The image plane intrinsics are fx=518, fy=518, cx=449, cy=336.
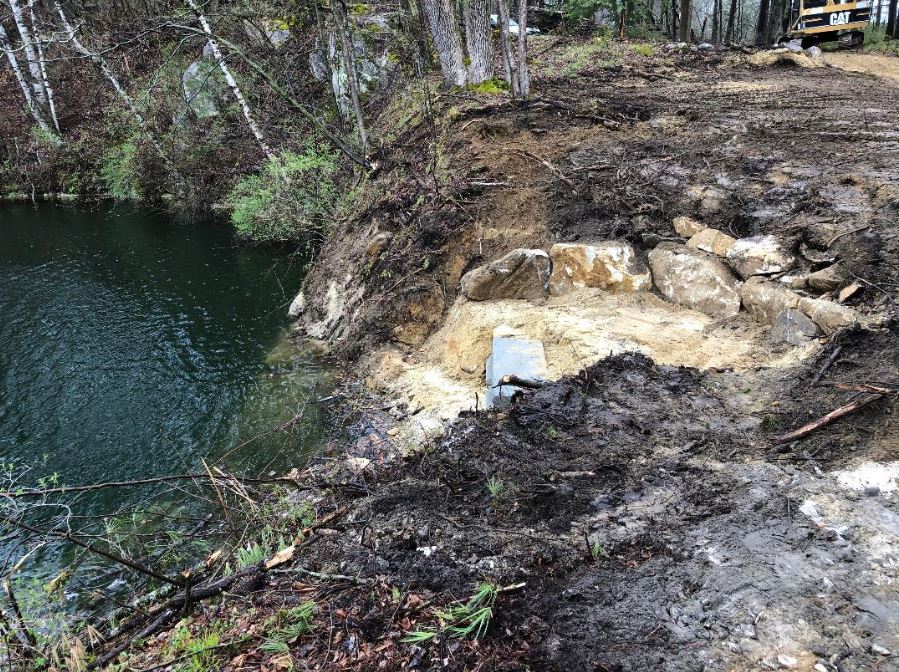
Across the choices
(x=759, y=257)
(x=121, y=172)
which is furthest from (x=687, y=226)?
(x=121, y=172)

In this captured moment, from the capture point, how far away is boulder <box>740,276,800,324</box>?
5516mm

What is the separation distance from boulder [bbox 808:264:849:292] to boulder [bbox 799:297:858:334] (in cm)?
22

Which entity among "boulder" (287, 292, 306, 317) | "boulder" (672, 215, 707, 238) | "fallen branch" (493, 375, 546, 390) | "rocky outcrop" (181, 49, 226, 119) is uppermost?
"rocky outcrop" (181, 49, 226, 119)

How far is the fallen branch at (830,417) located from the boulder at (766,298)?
1689mm

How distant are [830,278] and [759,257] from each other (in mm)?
822

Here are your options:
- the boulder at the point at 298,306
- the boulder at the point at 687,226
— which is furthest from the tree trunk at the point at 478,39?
the boulder at the point at 687,226

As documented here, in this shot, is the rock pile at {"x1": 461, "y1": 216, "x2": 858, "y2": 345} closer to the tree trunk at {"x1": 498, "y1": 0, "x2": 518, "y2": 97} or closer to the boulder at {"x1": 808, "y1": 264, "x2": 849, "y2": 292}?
the boulder at {"x1": 808, "y1": 264, "x2": 849, "y2": 292}

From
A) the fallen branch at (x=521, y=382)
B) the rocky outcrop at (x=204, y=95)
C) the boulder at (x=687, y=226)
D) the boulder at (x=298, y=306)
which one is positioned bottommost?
the boulder at (x=298, y=306)

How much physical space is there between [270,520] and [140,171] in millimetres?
18903

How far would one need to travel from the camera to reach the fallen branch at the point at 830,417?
3.96 m

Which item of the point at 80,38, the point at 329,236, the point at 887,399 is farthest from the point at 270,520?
the point at 80,38

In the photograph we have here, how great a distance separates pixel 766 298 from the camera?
5.69m

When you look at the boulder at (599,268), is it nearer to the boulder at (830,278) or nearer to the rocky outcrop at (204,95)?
the boulder at (830,278)

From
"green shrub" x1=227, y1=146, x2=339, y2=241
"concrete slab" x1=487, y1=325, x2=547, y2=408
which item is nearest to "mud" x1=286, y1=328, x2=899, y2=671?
"concrete slab" x1=487, y1=325, x2=547, y2=408
